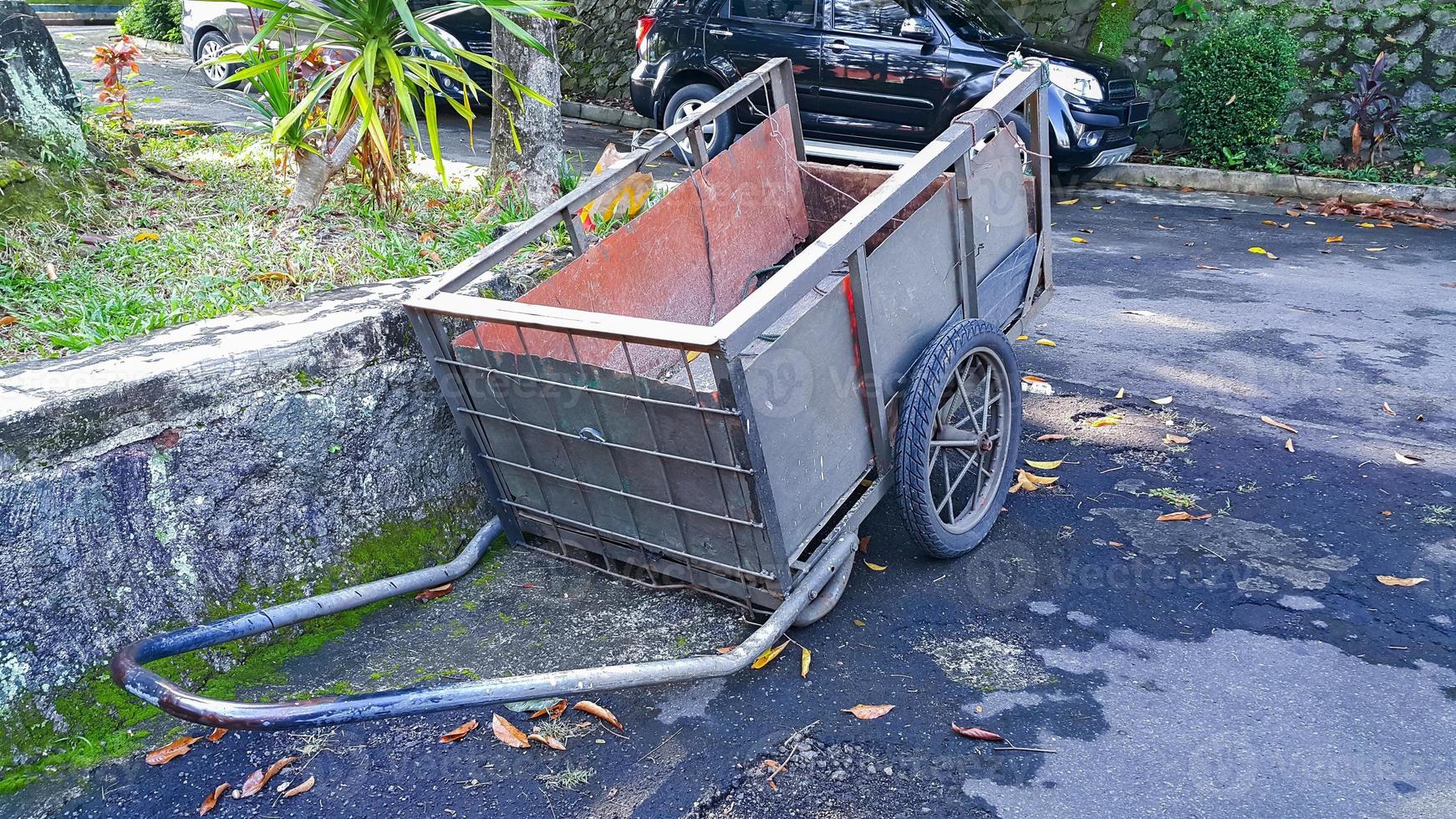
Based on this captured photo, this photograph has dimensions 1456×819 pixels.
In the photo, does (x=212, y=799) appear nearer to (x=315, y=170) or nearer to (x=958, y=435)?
(x=958, y=435)

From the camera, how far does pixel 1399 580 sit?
3.10 meters

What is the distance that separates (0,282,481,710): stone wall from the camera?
259 centimetres

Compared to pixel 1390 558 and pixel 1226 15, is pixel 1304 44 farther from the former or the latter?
pixel 1390 558

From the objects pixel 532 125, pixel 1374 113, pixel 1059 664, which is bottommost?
pixel 1374 113

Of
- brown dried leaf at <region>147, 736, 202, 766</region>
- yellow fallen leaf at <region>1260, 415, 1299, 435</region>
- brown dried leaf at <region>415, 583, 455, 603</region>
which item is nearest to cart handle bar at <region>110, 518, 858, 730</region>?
brown dried leaf at <region>415, 583, 455, 603</region>

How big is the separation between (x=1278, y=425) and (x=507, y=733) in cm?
330

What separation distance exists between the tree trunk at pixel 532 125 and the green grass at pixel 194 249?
0.28 meters

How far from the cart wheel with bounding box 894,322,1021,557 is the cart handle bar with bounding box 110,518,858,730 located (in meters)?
0.28

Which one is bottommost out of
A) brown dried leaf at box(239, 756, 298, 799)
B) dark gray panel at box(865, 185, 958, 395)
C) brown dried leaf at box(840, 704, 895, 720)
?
brown dried leaf at box(840, 704, 895, 720)

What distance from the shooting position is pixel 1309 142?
877 centimetres

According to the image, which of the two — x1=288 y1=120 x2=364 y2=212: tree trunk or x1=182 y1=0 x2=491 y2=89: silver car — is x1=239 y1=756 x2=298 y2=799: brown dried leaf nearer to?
x1=288 y1=120 x2=364 y2=212: tree trunk

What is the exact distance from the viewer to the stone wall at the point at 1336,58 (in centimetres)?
825

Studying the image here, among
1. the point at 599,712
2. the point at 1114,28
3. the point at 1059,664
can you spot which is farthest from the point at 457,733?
the point at 1114,28

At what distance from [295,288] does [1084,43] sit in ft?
28.1
